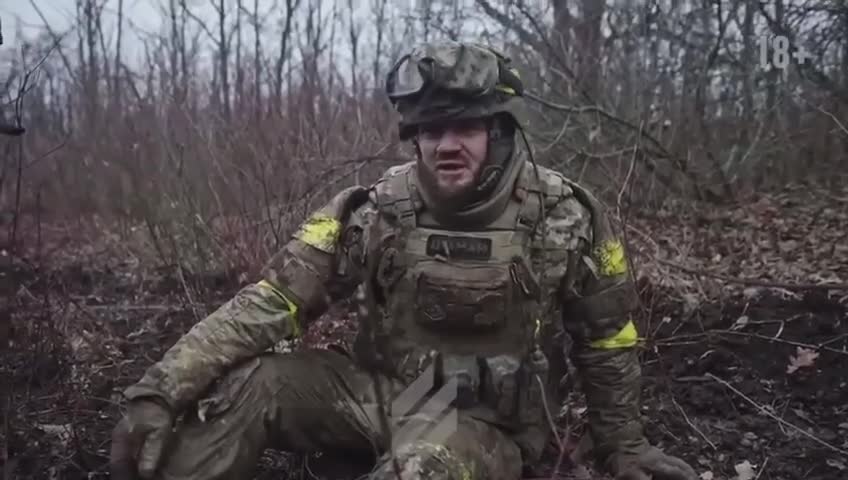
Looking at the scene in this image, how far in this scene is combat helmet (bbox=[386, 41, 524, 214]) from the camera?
7.92ft

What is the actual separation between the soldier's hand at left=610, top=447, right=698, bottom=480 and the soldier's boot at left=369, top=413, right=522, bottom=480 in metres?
0.33

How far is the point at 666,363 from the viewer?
4.03 m

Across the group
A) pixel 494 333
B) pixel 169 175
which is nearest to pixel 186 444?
pixel 494 333

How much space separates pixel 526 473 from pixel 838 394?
1782mm

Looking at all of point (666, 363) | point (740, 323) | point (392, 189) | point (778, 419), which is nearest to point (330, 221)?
point (392, 189)

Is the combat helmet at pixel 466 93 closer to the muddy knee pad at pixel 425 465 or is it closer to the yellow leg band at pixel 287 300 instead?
the yellow leg band at pixel 287 300

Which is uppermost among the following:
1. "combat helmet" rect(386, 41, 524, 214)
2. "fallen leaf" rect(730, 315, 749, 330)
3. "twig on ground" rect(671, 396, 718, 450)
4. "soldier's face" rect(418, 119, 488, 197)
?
"combat helmet" rect(386, 41, 524, 214)

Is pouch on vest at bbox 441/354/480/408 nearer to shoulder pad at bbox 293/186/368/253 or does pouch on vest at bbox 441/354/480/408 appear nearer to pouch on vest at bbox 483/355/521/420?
pouch on vest at bbox 483/355/521/420

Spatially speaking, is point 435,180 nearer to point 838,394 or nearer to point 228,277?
point 838,394

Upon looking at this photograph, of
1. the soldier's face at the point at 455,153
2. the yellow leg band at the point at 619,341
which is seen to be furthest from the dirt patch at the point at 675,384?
the soldier's face at the point at 455,153

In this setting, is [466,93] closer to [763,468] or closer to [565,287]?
[565,287]

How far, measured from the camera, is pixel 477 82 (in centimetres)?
241

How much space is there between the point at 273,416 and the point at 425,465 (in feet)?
1.78

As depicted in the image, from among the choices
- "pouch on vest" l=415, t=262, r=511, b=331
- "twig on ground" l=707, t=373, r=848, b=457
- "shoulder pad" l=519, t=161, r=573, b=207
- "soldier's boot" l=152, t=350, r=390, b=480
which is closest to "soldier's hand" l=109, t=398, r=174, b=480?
"soldier's boot" l=152, t=350, r=390, b=480
